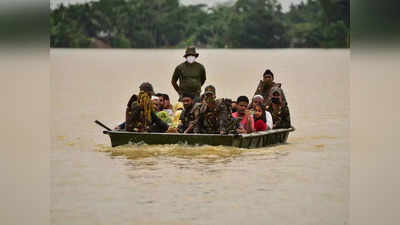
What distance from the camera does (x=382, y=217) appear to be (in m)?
4.52

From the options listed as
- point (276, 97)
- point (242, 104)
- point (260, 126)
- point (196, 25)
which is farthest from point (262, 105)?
point (196, 25)

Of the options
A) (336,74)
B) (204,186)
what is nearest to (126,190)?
(204,186)

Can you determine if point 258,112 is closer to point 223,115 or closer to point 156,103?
point 223,115

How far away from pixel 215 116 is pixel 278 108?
61.7 inches

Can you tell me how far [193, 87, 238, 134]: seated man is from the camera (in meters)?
11.2

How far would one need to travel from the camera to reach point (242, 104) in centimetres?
1150

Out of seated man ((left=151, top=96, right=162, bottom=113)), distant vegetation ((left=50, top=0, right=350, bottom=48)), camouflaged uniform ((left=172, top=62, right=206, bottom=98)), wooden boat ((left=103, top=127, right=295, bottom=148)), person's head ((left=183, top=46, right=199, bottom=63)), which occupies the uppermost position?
distant vegetation ((left=50, top=0, right=350, bottom=48))

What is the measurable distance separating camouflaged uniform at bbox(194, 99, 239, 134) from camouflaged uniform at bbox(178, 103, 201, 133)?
47 mm

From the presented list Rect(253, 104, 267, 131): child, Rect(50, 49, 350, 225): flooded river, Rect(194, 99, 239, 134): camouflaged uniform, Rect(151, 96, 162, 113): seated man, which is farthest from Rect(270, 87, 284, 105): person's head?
Rect(151, 96, 162, 113): seated man

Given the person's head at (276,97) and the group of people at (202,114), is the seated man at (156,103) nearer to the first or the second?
the group of people at (202,114)

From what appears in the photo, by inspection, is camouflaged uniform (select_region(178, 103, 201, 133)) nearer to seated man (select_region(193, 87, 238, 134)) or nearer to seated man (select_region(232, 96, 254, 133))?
seated man (select_region(193, 87, 238, 134))

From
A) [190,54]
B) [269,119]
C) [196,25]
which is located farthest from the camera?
[196,25]

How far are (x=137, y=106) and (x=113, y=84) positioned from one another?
23.6 metres

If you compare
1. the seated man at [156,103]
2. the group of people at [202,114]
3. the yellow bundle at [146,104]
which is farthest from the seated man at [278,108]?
the yellow bundle at [146,104]
